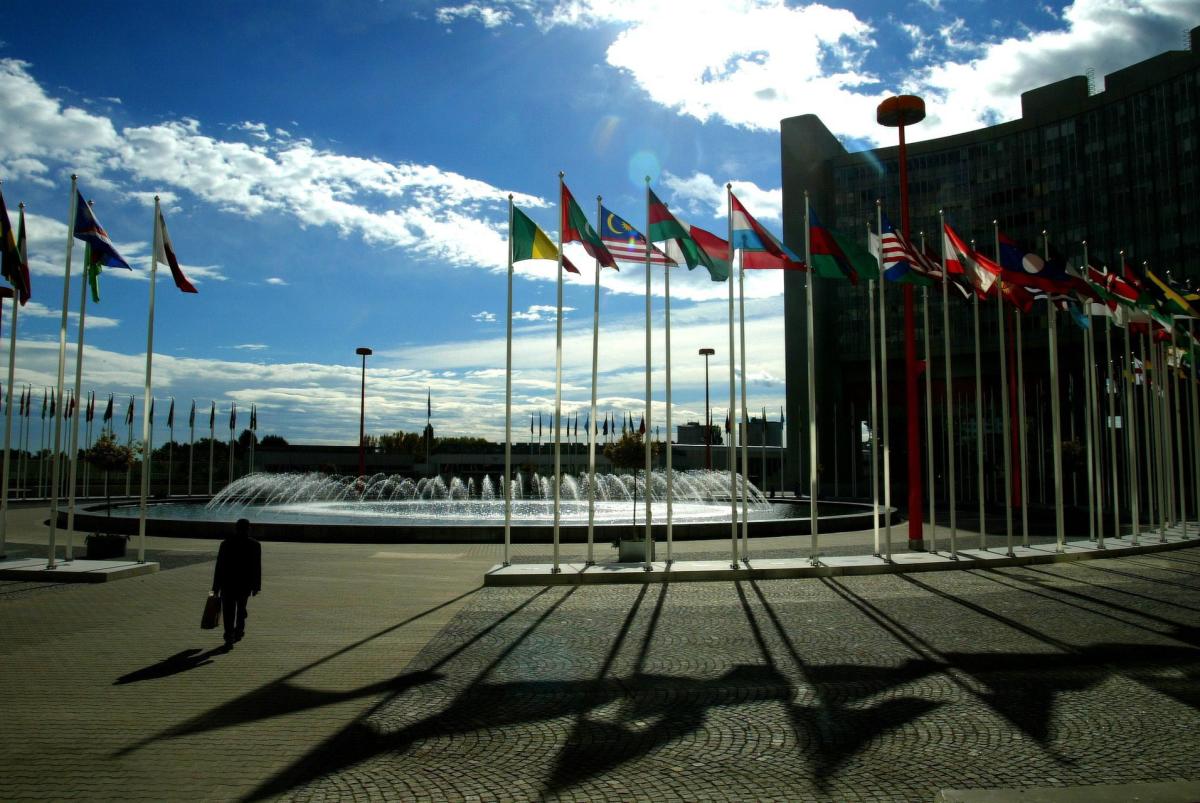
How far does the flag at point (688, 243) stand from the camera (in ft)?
53.6

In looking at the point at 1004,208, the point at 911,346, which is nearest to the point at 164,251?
the point at 911,346

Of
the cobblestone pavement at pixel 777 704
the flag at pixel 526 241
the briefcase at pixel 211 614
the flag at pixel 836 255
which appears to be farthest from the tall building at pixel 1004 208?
the briefcase at pixel 211 614

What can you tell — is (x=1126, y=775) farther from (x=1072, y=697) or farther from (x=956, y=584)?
(x=956, y=584)

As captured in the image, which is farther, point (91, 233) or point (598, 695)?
Result: point (91, 233)

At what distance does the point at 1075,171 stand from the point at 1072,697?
7755 cm

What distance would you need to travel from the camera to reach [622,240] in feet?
55.2

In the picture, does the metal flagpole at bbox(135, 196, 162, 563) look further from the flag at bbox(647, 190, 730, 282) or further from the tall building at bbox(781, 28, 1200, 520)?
the tall building at bbox(781, 28, 1200, 520)

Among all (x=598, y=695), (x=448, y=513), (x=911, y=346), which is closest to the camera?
(x=598, y=695)

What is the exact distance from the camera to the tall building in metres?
64.6

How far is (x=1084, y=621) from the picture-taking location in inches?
452

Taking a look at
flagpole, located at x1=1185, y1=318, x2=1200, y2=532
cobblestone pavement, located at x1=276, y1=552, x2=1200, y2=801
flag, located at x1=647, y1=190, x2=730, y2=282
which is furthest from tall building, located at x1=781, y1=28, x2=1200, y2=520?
cobblestone pavement, located at x1=276, y1=552, x2=1200, y2=801

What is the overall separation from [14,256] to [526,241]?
10161 mm

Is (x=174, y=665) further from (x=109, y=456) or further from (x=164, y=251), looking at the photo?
(x=109, y=456)

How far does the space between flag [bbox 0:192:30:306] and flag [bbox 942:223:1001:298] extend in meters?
19.3
